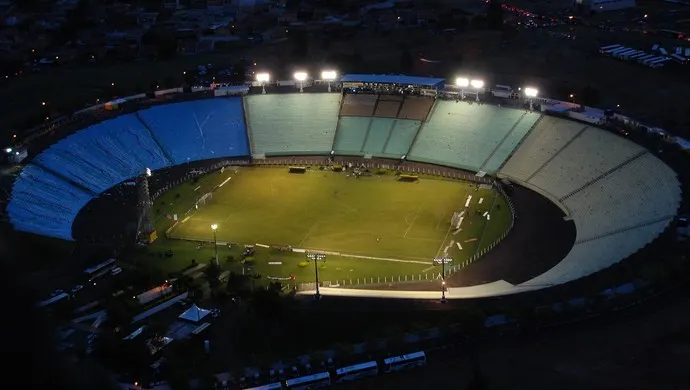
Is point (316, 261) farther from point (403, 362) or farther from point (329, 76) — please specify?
point (329, 76)

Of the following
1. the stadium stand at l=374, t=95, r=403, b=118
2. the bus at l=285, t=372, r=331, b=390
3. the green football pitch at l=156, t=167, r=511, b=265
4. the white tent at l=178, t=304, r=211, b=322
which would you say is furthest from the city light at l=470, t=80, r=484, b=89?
the bus at l=285, t=372, r=331, b=390

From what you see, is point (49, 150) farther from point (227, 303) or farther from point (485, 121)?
point (485, 121)

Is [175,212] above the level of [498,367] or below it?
above

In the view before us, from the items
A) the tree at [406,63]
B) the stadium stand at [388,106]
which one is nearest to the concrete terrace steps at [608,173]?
the stadium stand at [388,106]

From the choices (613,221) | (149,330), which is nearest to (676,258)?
(613,221)

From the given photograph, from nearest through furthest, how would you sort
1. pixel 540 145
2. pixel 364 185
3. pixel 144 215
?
pixel 144 215, pixel 364 185, pixel 540 145

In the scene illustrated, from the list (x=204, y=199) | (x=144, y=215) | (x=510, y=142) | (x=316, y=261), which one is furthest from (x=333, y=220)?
(x=510, y=142)
